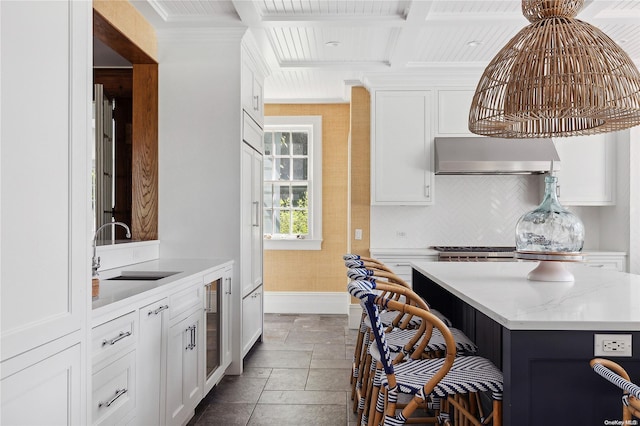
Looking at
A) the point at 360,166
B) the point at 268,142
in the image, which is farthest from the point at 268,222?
the point at 360,166

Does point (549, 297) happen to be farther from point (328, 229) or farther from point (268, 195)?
point (268, 195)

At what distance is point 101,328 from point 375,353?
3.50 feet

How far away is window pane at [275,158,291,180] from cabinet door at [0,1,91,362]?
4854mm

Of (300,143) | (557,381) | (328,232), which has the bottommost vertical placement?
(557,381)

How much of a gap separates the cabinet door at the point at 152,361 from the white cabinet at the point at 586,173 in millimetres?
4206

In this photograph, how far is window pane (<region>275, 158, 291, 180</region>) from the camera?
21.1ft

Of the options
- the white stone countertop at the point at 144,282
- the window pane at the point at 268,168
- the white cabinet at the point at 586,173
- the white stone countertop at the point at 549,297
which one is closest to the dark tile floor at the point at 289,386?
the white stone countertop at the point at 144,282

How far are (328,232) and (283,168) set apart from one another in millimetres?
1025

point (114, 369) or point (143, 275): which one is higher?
point (143, 275)

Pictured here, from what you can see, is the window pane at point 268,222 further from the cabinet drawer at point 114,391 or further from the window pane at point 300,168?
the cabinet drawer at point 114,391

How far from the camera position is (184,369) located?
2.72 metres

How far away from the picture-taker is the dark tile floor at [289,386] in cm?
301

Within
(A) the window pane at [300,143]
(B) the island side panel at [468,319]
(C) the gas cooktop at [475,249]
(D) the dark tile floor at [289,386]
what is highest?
(A) the window pane at [300,143]

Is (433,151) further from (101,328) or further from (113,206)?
(101,328)
